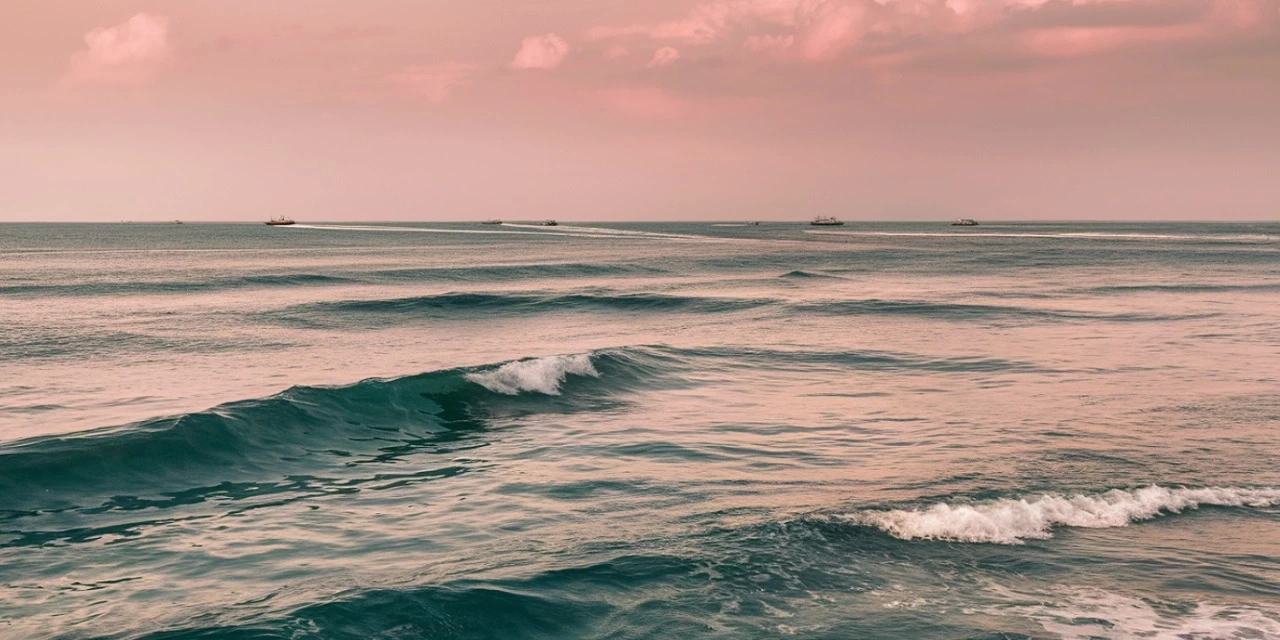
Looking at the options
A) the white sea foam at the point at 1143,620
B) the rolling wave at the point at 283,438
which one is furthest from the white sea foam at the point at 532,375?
the white sea foam at the point at 1143,620

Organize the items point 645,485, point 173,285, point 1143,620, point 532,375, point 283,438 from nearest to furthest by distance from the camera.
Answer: point 1143,620 → point 645,485 → point 283,438 → point 532,375 → point 173,285

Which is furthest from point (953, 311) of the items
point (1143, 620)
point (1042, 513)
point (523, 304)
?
point (1143, 620)

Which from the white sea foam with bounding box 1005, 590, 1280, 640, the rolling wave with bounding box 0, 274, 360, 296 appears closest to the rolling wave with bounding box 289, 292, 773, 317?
the rolling wave with bounding box 0, 274, 360, 296

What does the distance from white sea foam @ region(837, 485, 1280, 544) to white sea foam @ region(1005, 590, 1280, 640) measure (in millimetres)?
2063

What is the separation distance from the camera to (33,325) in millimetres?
37562

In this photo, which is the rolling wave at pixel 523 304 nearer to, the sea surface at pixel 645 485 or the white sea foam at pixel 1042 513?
the sea surface at pixel 645 485

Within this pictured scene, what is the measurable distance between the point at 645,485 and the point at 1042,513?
548cm

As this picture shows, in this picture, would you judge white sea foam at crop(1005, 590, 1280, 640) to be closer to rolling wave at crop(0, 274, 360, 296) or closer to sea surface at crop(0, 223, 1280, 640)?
sea surface at crop(0, 223, 1280, 640)

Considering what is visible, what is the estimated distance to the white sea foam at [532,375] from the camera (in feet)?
77.9

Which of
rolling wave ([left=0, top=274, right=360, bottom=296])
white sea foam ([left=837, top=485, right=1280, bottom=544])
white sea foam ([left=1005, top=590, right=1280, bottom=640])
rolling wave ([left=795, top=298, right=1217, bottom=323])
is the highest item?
rolling wave ([left=0, top=274, right=360, bottom=296])

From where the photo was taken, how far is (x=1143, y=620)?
9.47m

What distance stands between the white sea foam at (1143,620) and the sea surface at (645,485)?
42mm

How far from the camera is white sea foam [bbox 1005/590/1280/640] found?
9125 millimetres

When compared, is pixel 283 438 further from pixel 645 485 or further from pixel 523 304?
pixel 523 304
